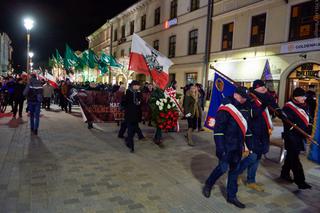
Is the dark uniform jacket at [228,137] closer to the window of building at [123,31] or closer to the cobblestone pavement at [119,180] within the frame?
the cobblestone pavement at [119,180]

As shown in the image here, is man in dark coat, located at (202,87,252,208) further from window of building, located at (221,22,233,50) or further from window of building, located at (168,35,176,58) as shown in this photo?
window of building, located at (168,35,176,58)

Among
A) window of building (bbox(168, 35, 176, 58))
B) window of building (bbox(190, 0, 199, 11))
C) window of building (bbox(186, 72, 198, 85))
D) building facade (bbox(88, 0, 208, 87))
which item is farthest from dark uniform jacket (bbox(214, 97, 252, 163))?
window of building (bbox(168, 35, 176, 58))

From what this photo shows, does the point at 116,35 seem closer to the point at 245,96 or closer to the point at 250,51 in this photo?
the point at 250,51

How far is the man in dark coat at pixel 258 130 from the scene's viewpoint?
4582 millimetres

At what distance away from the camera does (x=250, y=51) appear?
17328 mm

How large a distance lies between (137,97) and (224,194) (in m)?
3.56

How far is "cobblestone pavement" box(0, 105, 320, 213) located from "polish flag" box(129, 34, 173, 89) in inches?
85.7

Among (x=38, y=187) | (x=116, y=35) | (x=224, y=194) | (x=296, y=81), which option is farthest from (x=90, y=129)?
(x=116, y=35)

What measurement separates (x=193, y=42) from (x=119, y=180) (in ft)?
64.6

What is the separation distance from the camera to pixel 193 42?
75.3 feet

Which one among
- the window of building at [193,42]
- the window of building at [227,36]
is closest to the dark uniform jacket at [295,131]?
the window of building at [227,36]

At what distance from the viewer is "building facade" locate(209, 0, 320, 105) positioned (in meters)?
14.1

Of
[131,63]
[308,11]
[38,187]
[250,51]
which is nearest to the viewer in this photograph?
[38,187]

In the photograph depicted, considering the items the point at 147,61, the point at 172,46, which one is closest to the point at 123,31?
the point at 172,46
